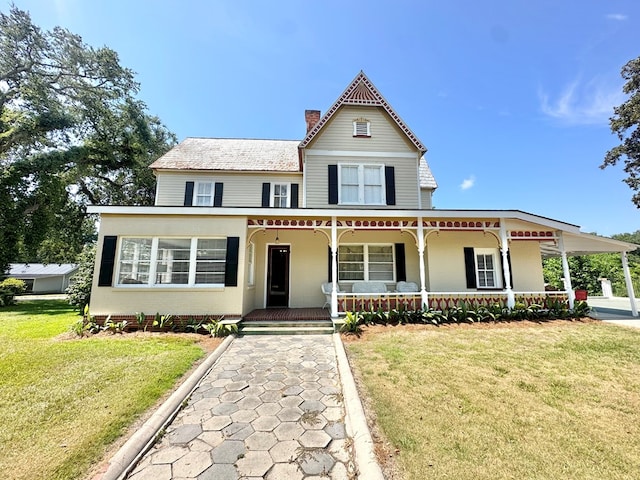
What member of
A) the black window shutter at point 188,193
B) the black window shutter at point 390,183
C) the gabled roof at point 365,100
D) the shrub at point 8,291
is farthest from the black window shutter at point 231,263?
the shrub at point 8,291

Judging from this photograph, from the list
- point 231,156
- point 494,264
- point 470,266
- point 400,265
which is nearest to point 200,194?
point 231,156

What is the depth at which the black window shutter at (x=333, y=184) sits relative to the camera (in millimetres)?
11328

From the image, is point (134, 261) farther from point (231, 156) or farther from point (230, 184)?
point (231, 156)

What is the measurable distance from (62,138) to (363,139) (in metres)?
20.2

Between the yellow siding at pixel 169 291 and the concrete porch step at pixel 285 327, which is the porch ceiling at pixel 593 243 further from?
the yellow siding at pixel 169 291

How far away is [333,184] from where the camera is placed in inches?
448

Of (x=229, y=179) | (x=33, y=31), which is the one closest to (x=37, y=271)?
(x=33, y=31)

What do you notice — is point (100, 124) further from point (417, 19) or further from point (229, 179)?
point (417, 19)

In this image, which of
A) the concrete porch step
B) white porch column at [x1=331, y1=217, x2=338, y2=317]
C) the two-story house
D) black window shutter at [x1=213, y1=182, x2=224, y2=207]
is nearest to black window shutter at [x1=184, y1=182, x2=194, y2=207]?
the two-story house

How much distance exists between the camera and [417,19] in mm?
9906

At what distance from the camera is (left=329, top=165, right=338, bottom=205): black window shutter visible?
11.3m

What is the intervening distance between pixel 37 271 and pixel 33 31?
30.7 metres

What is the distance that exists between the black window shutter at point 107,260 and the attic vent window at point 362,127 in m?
9.71

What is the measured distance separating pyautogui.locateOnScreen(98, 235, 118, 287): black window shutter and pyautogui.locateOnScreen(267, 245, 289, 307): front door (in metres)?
4.89
